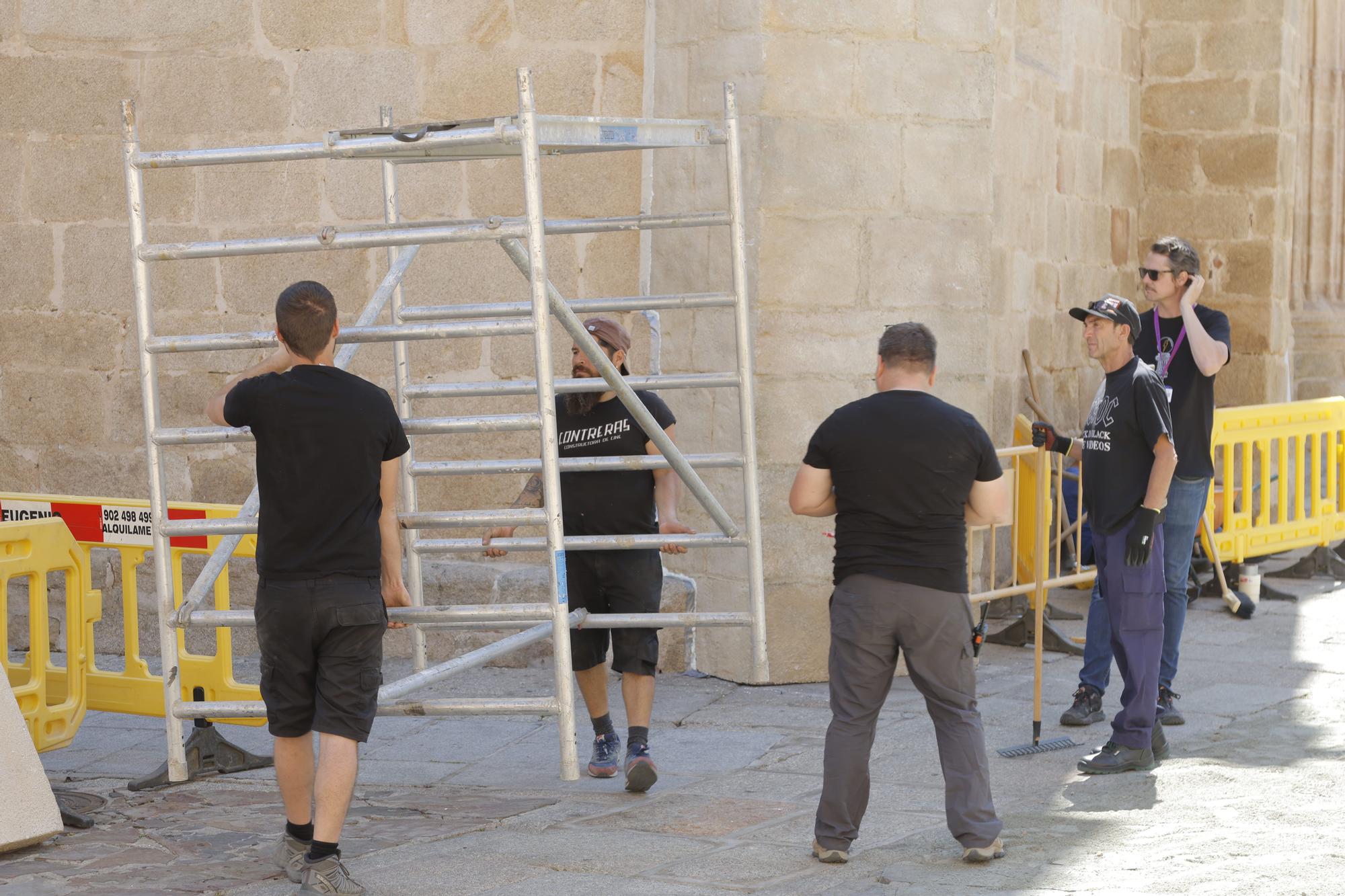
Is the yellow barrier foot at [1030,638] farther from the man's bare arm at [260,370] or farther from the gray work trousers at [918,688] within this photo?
the man's bare arm at [260,370]

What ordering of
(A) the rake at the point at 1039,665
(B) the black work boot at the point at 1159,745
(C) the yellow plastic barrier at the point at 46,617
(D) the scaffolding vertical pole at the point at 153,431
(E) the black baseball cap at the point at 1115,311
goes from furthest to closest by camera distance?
(A) the rake at the point at 1039,665
(B) the black work boot at the point at 1159,745
(E) the black baseball cap at the point at 1115,311
(C) the yellow plastic barrier at the point at 46,617
(D) the scaffolding vertical pole at the point at 153,431

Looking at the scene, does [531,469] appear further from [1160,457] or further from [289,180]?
[289,180]

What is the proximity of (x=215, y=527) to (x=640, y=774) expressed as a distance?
1.73 metres

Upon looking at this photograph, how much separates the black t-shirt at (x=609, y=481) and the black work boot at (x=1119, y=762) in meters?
1.84

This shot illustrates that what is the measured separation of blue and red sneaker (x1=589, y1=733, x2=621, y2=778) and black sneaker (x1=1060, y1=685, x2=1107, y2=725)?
1.94 meters

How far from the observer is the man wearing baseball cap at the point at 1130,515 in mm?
6145

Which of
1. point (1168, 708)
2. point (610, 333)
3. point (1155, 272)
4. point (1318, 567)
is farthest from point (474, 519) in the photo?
point (1318, 567)

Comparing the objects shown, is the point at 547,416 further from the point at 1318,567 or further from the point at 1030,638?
the point at 1318,567

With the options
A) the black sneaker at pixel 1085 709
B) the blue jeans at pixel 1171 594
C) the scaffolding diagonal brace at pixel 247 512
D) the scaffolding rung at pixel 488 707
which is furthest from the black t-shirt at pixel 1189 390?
the scaffolding diagonal brace at pixel 247 512

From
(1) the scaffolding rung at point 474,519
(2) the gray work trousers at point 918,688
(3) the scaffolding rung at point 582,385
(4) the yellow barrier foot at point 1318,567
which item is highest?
(3) the scaffolding rung at point 582,385

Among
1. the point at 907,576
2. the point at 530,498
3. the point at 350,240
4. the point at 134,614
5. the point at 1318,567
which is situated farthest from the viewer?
the point at 1318,567

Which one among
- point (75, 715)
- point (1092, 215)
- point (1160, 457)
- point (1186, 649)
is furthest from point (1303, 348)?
point (75, 715)

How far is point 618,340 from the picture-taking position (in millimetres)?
6074

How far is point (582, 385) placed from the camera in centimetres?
590
